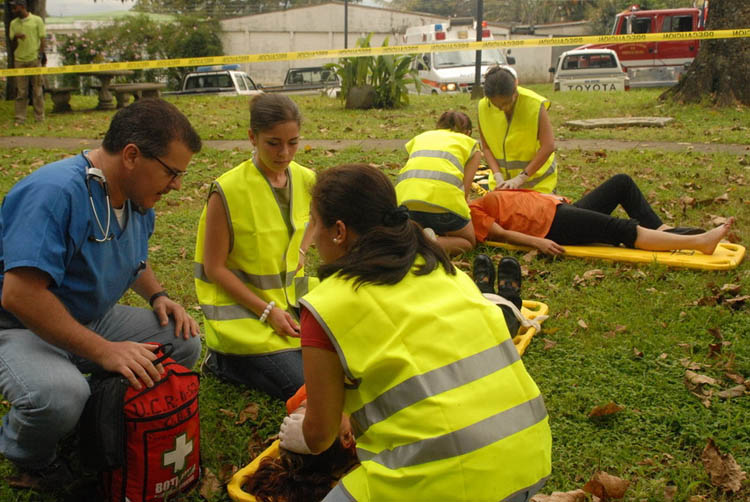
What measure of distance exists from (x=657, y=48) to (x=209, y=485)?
82.9 ft

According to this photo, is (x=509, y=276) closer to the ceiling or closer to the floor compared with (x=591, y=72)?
closer to the floor

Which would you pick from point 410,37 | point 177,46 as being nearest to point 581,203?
point 410,37

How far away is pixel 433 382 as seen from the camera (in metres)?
2.02

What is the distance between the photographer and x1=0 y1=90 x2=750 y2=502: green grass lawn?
306 cm

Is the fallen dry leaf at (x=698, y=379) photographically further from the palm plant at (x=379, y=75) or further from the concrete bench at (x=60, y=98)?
the concrete bench at (x=60, y=98)

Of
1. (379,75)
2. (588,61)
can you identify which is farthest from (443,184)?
(588,61)

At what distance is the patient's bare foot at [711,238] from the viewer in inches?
200

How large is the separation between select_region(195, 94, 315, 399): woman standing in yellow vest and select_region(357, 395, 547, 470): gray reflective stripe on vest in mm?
1514

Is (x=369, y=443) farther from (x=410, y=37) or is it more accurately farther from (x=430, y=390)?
(x=410, y=37)

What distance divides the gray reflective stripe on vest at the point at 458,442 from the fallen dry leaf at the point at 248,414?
1487 millimetres

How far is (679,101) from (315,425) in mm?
13057

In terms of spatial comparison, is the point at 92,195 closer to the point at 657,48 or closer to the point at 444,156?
the point at 444,156

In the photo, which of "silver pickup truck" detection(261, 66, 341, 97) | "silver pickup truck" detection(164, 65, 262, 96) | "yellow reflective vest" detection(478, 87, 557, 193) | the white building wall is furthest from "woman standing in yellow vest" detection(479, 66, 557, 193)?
the white building wall

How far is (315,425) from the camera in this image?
87.2 inches
